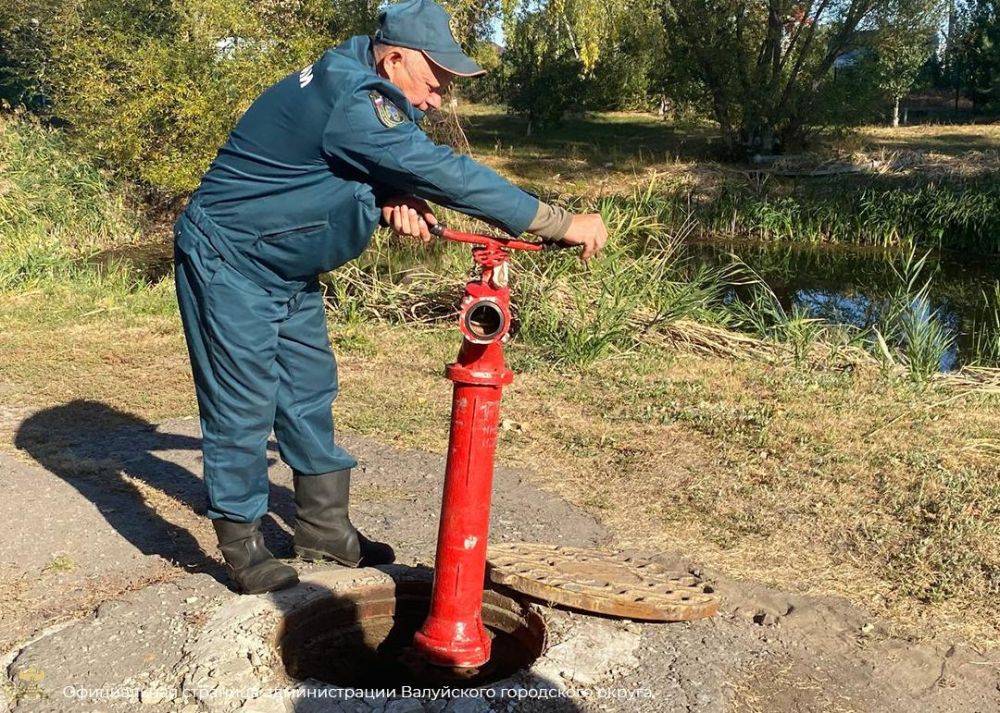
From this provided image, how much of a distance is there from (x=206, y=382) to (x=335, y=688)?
111 cm

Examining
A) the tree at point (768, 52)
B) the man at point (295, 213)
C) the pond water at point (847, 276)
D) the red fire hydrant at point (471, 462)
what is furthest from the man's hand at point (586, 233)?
the tree at point (768, 52)

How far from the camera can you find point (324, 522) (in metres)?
4.09

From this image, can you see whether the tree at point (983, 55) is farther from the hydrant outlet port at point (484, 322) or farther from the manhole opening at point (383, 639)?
the hydrant outlet port at point (484, 322)

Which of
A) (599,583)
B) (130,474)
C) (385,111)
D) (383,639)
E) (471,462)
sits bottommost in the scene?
(383,639)

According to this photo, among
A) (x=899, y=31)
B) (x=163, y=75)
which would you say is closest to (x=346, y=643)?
(x=163, y=75)

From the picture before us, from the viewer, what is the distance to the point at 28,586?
3988 mm

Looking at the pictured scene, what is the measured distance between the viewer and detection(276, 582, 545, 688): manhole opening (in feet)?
11.7

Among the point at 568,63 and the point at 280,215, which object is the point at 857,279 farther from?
the point at 568,63

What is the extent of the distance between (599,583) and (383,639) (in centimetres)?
77

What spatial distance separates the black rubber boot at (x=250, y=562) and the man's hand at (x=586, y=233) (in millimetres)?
1430

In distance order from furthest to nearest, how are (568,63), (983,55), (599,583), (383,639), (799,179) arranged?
(983,55) < (568,63) < (799,179) < (383,639) < (599,583)

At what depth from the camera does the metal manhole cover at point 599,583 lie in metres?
3.51

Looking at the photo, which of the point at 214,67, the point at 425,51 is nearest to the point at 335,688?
the point at 425,51

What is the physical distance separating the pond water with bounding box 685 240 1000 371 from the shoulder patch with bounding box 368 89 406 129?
7.49m
